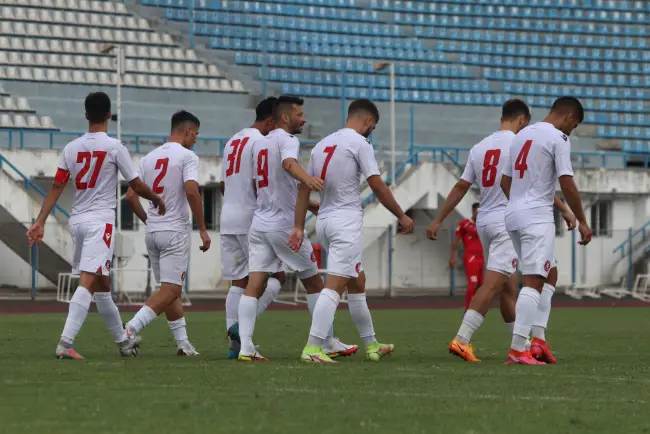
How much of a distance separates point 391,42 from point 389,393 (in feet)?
107

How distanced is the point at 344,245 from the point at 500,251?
1.50 m

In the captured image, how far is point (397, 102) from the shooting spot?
37.1m

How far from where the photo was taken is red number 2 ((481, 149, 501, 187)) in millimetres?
10781

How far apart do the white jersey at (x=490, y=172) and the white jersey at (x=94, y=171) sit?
2.91 metres

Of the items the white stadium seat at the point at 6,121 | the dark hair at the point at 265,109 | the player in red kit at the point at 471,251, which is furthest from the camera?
the white stadium seat at the point at 6,121

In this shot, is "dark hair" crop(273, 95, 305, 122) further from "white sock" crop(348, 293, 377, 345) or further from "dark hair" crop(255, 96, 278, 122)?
"white sock" crop(348, 293, 377, 345)

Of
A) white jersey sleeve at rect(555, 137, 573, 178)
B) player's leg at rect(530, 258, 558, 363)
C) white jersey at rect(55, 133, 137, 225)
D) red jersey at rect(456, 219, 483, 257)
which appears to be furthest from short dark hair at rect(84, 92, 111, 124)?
red jersey at rect(456, 219, 483, 257)

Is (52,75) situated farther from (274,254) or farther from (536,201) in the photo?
(536,201)

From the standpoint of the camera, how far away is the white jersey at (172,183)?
1090 centimetres

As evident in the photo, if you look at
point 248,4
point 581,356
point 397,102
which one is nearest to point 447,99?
point 397,102

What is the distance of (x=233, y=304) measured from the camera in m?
10.9

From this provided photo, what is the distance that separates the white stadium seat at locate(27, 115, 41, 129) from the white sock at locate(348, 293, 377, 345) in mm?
22347

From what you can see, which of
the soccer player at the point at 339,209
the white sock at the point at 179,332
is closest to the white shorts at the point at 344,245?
the soccer player at the point at 339,209

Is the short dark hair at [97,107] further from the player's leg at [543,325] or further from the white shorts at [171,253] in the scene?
the player's leg at [543,325]
